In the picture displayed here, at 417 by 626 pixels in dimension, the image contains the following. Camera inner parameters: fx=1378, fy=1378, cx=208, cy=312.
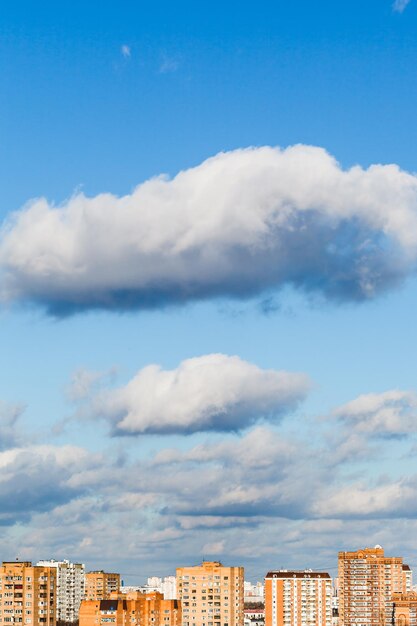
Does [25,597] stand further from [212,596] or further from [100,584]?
[100,584]

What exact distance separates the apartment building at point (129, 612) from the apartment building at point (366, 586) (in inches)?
1942

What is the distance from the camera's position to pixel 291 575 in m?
166

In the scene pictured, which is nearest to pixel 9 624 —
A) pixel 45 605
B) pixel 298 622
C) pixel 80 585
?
pixel 45 605

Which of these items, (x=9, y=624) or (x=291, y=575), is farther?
(x=291, y=575)

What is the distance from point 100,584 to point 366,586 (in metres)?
33.8

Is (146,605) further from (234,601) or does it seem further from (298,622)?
(298,622)

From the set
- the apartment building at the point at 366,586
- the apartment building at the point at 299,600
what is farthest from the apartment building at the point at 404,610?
the apartment building at the point at 299,600

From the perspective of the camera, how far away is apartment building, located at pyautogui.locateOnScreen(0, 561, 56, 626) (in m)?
119

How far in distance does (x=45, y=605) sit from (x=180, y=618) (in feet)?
45.2

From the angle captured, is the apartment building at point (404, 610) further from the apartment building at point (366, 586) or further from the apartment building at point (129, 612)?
the apartment building at point (129, 612)

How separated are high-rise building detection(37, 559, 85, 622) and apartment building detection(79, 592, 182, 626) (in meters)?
29.2

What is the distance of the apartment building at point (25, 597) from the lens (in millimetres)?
119000

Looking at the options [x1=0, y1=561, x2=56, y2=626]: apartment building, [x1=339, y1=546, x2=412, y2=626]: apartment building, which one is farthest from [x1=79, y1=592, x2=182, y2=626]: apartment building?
[x1=339, y1=546, x2=412, y2=626]: apartment building

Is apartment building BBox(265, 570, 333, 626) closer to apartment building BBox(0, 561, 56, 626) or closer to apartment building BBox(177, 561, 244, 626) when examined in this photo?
apartment building BBox(177, 561, 244, 626)
